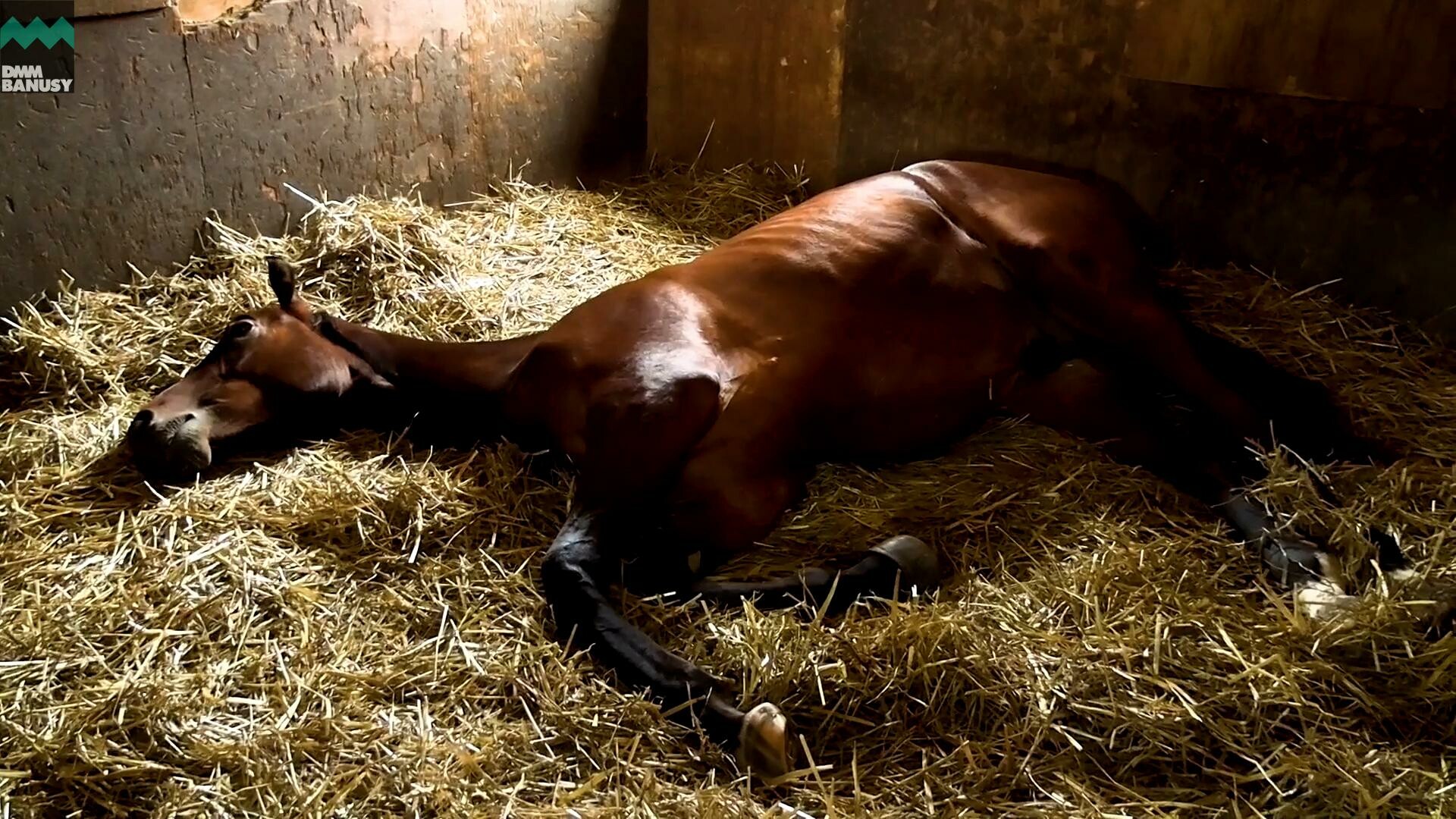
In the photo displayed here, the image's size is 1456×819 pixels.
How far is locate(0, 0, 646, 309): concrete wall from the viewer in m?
3.32

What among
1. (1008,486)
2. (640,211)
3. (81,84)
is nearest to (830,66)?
(640,211)

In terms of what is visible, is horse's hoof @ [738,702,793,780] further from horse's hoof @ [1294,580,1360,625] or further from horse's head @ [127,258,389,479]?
horse's head @ [127,258,389,479]

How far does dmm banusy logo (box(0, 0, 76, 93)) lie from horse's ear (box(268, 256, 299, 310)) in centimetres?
102

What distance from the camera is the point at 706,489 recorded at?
8.62 feet

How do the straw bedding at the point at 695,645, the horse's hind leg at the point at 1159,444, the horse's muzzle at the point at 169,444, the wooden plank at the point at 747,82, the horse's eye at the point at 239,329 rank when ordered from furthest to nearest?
the wooden plank at the point at 747,82 → the horse's eye at the point at 239,329 → the horse's muzzle at the point at 169,444 → the horse's hind leg at the point at 1159,444 → the straw bedding at the point at 695,645

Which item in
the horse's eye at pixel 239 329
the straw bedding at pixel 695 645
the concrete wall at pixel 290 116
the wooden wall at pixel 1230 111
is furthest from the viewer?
the concrete wall at pixel 290 116

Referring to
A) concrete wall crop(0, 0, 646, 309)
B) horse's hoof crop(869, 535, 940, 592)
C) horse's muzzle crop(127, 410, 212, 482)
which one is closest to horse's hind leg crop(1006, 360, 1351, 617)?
horse's hoof crop(869, 535, 940, 592)

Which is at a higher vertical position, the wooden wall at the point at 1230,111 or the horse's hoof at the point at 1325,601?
the wooden wall at the point at 1230,111

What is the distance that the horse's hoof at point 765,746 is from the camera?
197 cm

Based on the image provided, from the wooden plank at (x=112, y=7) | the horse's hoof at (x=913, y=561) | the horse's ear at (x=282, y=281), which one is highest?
the wooden plank at (x=112, y=7)

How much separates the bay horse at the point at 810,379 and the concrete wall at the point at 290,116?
94cm

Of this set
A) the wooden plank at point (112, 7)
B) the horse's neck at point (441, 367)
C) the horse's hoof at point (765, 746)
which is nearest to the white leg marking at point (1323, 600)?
the horse's hoof at point (765, 746)

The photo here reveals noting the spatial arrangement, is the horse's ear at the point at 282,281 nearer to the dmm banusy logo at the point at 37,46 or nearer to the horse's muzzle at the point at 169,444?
the horse's muzzle at the point at 169,444

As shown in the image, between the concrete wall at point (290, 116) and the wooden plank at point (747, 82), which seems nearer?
the concrete wall at point (290, 116)
